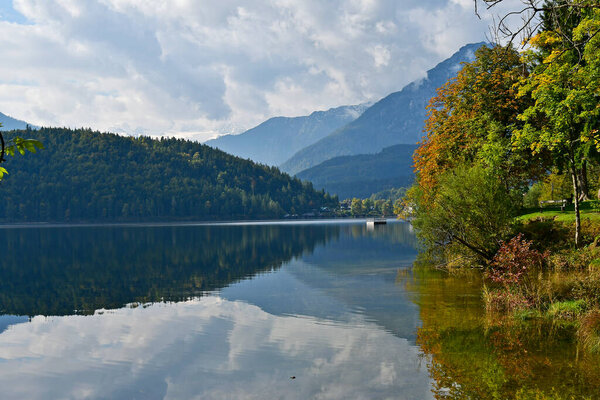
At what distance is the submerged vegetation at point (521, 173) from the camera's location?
2566 cm

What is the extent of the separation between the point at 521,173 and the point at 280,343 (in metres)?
37.9

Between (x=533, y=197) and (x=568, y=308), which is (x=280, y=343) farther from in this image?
(x=533, y=197)

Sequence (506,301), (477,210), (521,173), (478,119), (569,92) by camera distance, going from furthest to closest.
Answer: (521,173) → (478,119) → (477,210) → (569,92) → (506,301)

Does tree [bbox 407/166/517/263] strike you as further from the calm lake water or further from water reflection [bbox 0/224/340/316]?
water reflection [bbox 0/224/340/316]

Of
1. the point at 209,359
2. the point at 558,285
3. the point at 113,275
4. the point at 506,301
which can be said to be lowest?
the point at 113,275

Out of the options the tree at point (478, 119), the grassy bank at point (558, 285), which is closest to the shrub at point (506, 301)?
the grassy bank at point (558, 285)

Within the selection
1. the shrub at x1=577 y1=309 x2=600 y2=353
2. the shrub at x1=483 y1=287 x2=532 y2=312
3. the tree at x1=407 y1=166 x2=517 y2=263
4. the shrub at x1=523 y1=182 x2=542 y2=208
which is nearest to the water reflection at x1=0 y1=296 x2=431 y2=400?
the shrub at x1=577 y1=309 x2=600 y2=353

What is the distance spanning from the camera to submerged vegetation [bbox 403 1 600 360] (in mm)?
25656

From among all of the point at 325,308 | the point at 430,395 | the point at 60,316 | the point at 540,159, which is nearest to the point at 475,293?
the point at 325,308

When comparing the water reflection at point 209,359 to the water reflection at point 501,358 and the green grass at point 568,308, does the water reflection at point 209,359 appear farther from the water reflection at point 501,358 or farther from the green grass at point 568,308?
the green grass at point 568,308

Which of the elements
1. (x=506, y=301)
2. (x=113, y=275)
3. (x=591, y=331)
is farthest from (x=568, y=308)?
(x=113, y=275)

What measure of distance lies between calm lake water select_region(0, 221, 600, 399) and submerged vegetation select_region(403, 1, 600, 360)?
2.66m

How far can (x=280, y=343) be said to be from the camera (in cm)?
2328

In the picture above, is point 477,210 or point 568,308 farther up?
point 477,210
